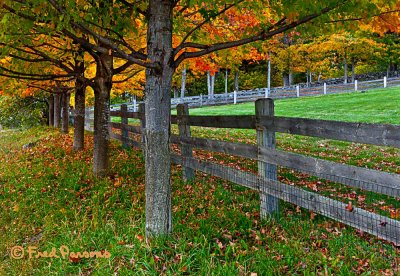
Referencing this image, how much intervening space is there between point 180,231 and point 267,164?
141 cm

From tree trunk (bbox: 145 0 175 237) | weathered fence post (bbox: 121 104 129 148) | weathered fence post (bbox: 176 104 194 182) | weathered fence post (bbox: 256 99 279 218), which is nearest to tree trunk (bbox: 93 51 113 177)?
weathered fence post (bbox: 176 104 194 182)

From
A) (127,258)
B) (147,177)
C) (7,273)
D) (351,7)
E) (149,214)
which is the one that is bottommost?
(7,273)

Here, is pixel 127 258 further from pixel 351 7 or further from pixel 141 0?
pixel 351 7

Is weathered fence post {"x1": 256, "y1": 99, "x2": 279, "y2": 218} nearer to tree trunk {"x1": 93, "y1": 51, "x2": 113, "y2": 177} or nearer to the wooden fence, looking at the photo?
the wooden fence

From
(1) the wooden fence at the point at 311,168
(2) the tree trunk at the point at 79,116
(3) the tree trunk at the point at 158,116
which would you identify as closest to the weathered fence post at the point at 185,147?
(1) the wooden fence at the point at 311,168

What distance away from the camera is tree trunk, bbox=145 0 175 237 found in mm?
3988

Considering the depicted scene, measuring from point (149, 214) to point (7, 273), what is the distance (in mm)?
1758

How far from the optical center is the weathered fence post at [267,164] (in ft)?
15.5

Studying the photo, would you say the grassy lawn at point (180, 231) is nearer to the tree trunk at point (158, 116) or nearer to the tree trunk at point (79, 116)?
the tree trunk at point (158, 116)

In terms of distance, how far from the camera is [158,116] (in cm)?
400

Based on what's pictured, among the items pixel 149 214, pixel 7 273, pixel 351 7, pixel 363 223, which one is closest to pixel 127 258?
pixel 149 214

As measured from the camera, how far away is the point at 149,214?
4211 mm

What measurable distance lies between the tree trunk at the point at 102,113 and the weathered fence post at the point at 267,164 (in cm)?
381

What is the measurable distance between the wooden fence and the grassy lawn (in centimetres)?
34
